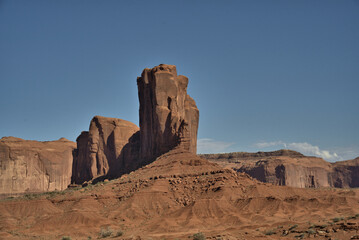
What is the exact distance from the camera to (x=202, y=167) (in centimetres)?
6488

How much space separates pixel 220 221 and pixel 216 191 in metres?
7.54

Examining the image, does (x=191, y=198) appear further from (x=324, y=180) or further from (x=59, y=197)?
(x=324, y=180)

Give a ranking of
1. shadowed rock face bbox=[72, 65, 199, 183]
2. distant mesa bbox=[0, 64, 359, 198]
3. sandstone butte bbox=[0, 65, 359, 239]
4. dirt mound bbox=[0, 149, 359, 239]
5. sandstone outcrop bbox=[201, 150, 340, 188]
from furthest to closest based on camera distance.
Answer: sandstone outcrop bbox=[201, 150, 340, 188] → distant mesa bbox=[0, 64, 359, 198] → shadowed rock face bbox=[72, 65, 199, 183] → dirt mound bbox=[0, 149, 359, 239] → sandstone butte bbox=[0, 65, 359, 239]

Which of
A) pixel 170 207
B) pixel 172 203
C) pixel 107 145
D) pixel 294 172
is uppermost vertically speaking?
pixel 107 145

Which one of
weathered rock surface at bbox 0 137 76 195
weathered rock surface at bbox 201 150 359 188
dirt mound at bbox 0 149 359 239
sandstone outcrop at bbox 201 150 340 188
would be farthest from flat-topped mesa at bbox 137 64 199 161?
weathered rock surface at bbox 201 150 359 188

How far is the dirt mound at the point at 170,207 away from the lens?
49.9m

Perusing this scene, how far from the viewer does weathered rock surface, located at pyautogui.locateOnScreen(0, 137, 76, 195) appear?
3819 inches

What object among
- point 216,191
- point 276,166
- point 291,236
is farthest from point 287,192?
point 276,166

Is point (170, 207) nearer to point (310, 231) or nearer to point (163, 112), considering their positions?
point (163, 112)

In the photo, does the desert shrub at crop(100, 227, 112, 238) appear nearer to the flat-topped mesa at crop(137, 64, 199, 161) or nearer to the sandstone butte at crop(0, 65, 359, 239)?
the sandstone butte at crop(0, 65, 359, 239)

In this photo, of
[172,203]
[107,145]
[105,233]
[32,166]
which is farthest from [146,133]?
[105,233]

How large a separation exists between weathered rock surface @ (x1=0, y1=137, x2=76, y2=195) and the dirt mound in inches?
1507

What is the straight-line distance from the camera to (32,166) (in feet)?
332

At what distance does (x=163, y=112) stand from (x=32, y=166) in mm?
42486
